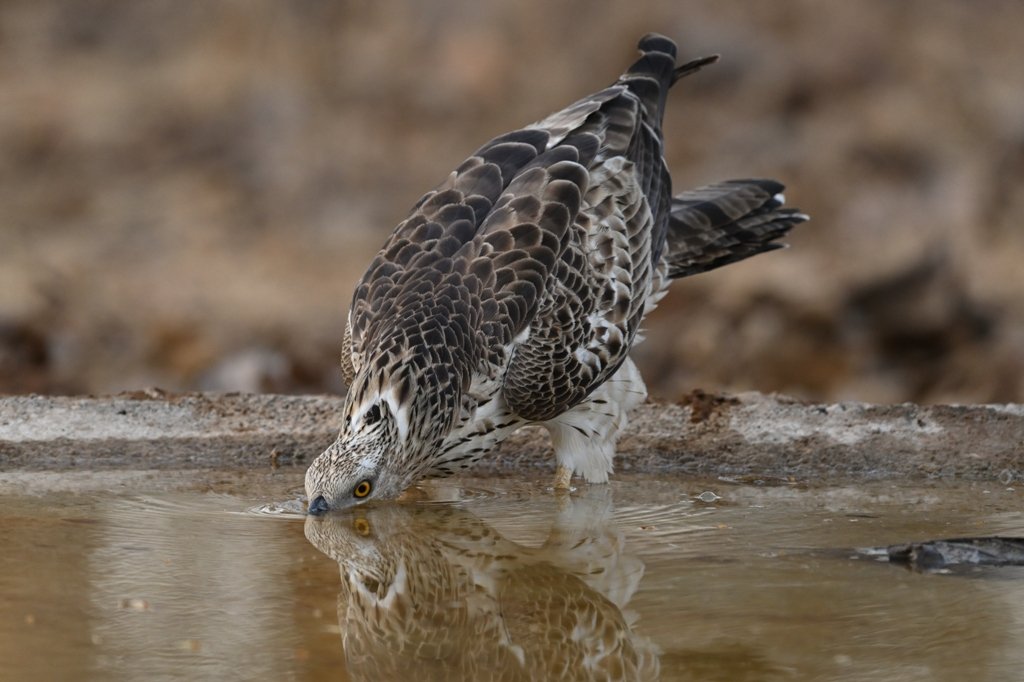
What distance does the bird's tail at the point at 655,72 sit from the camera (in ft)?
22.6

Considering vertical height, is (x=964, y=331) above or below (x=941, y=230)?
below

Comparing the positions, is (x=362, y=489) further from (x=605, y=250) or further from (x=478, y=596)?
(x=605, y=250)

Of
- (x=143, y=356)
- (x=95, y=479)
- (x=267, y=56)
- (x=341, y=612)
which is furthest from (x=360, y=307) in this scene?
(x=267, y=56)

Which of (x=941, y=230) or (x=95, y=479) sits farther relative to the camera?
(x=941, y=230)

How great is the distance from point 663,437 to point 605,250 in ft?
2.77

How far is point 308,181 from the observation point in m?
12.3

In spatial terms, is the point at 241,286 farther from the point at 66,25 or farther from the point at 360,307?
the point at 360,307

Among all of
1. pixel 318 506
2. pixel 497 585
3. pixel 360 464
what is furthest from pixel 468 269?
pixel 497 585

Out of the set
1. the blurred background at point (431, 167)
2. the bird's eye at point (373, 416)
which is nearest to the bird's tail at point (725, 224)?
the bird's eye at point (373, 416)

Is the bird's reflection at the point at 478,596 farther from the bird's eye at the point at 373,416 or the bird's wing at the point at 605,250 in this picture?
the bird's wing at the point at 605,250

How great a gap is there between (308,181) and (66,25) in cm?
266

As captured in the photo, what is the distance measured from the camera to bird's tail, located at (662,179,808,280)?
7012 millimetres

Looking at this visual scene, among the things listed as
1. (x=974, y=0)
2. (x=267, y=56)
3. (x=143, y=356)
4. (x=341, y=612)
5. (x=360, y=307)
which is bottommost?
(x=143, y=356)

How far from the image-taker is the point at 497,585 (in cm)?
445
